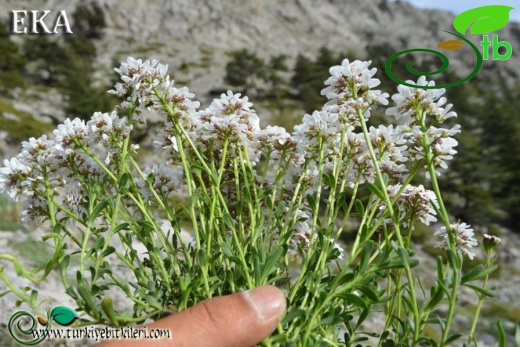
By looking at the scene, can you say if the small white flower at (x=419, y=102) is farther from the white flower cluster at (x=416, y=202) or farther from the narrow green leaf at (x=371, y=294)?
the narrow green leaf at (x=371, y=294)

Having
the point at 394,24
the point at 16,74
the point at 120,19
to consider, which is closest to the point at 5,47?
the point at 16,74

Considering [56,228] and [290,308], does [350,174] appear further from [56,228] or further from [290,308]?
[56,228]

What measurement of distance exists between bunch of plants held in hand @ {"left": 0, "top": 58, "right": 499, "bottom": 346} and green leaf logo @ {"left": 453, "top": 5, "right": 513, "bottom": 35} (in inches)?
24.3

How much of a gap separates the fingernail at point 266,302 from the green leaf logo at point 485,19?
1128mm

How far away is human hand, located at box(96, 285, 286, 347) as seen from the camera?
851 millimetres

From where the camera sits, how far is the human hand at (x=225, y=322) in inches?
33.5

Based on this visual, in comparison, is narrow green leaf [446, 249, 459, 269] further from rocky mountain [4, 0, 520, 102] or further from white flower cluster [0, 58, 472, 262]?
rocky mountain [4, 0, 520, 102]

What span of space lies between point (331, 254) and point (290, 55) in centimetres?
5305

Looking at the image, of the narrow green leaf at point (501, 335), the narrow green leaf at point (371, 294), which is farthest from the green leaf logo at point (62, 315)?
the narrow green leaf at point (501, 335)

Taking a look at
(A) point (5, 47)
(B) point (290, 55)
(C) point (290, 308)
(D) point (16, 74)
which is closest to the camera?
(C) point (290, 308)

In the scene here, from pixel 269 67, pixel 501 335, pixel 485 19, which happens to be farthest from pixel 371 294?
pixel 269 67

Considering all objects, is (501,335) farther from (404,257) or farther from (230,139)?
(230,139)

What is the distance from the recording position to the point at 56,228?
0.94m

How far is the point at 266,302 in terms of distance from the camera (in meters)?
0.88
